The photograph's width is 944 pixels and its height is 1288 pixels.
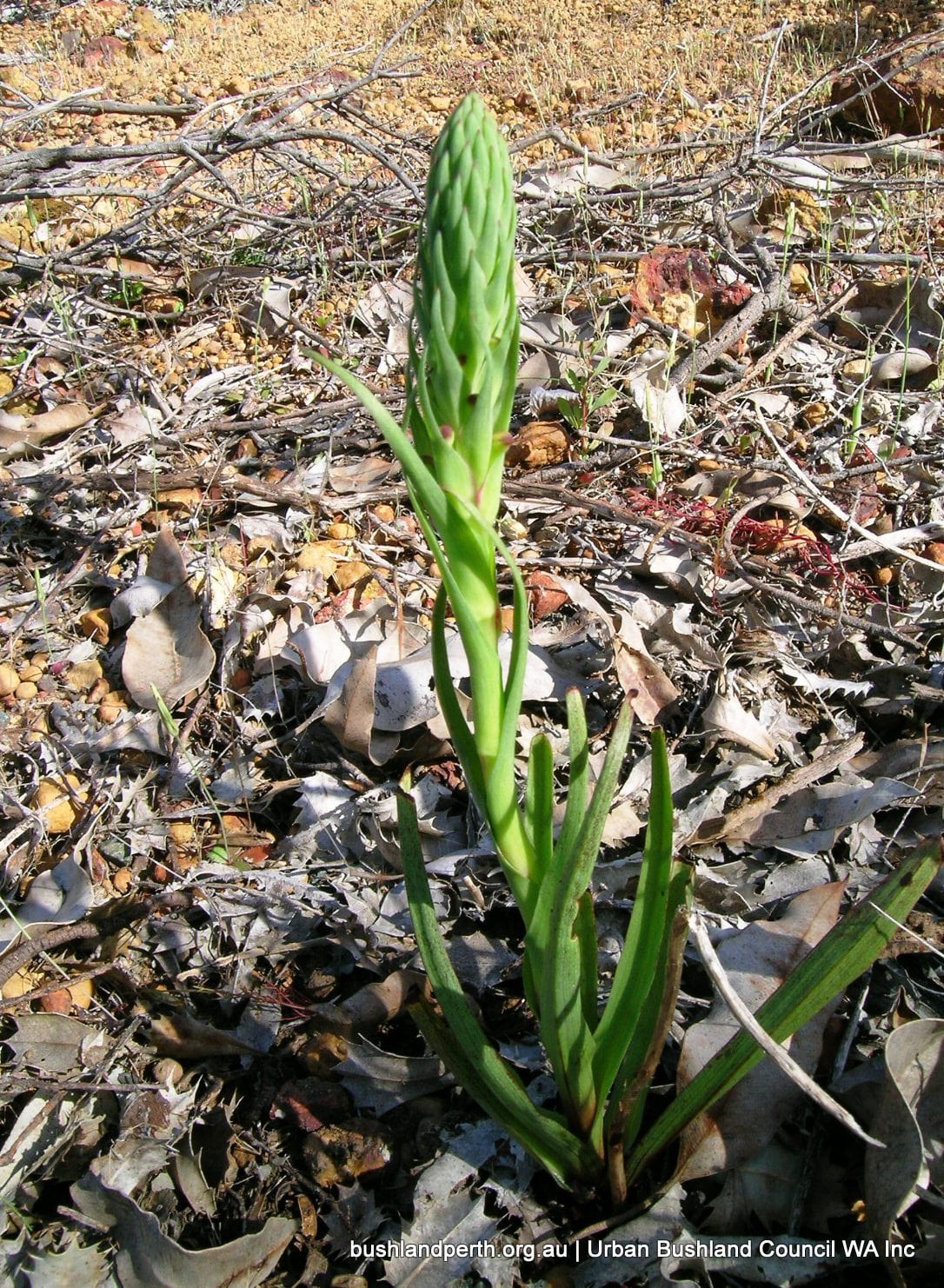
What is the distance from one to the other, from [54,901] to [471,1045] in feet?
3.51

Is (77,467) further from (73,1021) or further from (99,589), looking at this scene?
(73,1021)

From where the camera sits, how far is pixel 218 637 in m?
2.28

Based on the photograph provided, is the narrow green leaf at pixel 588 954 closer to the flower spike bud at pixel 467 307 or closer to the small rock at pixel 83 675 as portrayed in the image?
the flower spike bud at pixel 467 307

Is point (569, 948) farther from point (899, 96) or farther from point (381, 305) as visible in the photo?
point (899, 96)

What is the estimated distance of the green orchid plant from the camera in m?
0.86

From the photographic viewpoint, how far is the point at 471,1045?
1.25 metres

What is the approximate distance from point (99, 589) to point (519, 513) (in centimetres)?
115

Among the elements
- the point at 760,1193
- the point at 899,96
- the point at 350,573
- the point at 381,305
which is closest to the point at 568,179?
the point at 381,305

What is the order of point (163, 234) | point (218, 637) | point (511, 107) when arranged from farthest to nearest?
point (511, 107) < point (163, 234) < point (218, 637)

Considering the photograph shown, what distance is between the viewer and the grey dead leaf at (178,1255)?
132cm

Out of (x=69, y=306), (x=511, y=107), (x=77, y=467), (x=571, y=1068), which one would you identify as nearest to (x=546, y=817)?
(x=571, y=1068)

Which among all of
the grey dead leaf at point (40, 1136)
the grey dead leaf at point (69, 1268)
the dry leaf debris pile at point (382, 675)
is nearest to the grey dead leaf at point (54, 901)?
the dry leaf debris pile at point (382, 675)

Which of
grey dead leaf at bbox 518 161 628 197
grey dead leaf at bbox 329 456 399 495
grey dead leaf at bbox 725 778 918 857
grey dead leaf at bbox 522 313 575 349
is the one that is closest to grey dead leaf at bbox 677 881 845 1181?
grey dead leaf at bbox 725 778 918 857

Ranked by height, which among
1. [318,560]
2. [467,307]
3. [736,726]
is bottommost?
[736,726]
